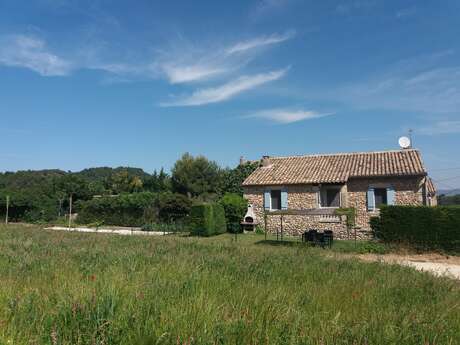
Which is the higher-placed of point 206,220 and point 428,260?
point 206,220

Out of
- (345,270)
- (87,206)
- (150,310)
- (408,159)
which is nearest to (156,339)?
(150,310)

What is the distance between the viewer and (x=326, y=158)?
82.7 ft

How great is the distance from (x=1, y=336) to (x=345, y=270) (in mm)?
5737

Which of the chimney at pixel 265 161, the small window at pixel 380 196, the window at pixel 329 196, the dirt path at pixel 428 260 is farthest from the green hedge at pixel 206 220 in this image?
the dirt path at pixel 428 260

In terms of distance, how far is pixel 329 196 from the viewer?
22562 mm

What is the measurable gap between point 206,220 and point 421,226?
1165 cm

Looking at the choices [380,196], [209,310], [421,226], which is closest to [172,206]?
[380,196]

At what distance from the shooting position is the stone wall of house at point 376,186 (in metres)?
20.3

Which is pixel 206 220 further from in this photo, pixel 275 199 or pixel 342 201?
pixel 342 201

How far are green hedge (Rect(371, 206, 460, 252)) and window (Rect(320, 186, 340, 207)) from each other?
6.30 m

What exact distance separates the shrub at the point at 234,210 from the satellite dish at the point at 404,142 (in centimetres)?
1109

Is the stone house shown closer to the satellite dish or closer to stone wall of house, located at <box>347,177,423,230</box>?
stone wall of house, located at <box>347,177,423,230</box>

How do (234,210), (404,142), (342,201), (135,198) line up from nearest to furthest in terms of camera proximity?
(342,201), (404,142), (234,210), (135,198)

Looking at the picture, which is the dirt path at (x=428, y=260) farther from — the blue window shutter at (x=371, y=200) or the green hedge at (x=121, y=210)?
the green hedge at (x=121, y=210)
